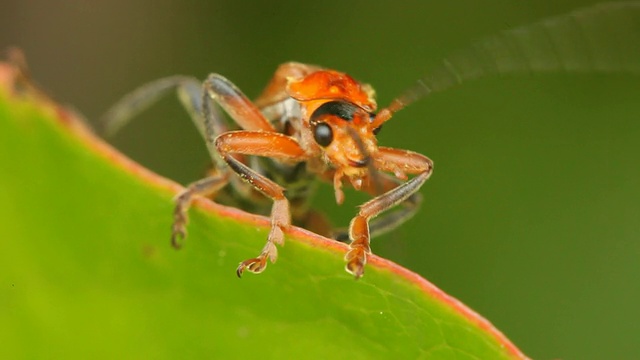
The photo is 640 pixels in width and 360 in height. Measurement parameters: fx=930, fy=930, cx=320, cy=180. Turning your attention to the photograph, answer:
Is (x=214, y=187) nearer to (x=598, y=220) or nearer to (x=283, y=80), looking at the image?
(x=283, y=80)

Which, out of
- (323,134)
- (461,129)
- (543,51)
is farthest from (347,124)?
(461,129)

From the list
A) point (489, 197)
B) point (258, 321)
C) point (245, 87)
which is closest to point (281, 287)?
point (258, 321)

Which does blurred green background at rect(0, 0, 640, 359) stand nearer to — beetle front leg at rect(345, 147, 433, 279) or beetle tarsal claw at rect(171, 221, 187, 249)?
beetle front leg at rect(345, 147, 433, 279)

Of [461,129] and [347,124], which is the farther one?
[461,129]

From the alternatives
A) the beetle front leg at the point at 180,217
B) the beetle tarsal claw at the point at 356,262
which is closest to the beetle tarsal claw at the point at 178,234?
the beetle front leg at the point at 180,217

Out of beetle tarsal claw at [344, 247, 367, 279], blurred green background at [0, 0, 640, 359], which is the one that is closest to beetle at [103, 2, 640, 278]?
beetle tarsal claw at [344, 247, 367, 279]

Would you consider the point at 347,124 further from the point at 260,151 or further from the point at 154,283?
the point at 154,283
